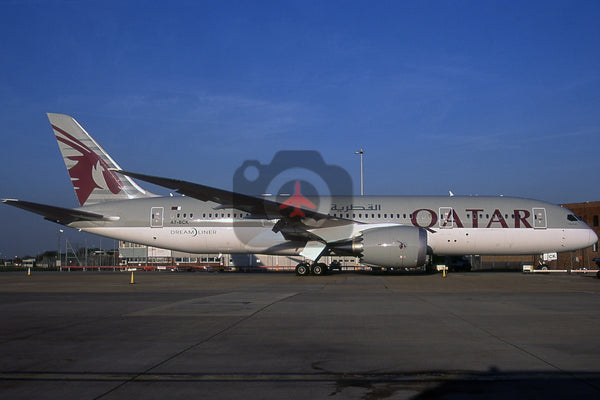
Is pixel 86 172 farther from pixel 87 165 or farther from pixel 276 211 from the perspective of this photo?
pixel 276 211

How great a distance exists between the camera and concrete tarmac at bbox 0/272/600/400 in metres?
4.75

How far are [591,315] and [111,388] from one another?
8722 millimetres

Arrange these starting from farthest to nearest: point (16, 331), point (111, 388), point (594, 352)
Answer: point (16, 331)
point (594, 352)
point (111, 388)

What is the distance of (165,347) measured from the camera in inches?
263

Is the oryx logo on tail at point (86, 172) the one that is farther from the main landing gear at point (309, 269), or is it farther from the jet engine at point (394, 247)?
the jet engine at point (394, 247)

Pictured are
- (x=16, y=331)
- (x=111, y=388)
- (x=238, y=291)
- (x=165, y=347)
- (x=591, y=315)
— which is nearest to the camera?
(x=111, y=388)

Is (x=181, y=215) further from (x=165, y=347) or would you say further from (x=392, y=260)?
(x=165, y=347)

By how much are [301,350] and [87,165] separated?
23.1 meters

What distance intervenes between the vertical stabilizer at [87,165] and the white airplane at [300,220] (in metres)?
0.05

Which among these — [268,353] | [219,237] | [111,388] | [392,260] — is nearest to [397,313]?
[268,353]

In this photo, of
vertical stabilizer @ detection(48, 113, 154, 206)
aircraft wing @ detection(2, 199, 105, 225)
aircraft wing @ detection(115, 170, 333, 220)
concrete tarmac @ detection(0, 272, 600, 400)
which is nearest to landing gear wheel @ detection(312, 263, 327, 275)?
aircraft wing @ detection(115, 170, 333, 220)

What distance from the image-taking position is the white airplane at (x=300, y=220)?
73.6ft

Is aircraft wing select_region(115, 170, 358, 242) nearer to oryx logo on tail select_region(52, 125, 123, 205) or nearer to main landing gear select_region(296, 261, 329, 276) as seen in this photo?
main landing gear select_region(296, 261, 329, 276)

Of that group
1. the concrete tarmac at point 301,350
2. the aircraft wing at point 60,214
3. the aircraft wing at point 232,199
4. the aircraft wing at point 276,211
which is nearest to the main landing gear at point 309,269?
the aircraft wing at point 276,211
